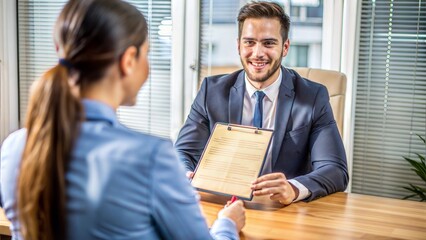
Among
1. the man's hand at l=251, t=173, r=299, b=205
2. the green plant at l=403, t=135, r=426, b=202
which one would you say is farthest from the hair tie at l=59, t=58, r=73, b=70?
the green plant at l=403, t=135, r=426, b=202

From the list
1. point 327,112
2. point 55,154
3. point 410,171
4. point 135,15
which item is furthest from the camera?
point 410,171

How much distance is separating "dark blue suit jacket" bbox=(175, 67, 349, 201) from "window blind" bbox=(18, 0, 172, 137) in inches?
52.7

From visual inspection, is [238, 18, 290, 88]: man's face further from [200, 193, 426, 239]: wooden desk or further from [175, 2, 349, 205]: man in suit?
[200, 193, 426, 239]: wooden desk

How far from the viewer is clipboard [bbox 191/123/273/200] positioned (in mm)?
1733

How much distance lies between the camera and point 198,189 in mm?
1804

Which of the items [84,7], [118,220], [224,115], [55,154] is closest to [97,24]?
[84,7]

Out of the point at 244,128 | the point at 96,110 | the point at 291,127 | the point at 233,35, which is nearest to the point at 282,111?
the point at 291,127

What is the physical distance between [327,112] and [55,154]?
1.41m

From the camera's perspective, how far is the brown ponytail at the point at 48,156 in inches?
36.2

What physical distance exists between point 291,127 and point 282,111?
0.07 meters

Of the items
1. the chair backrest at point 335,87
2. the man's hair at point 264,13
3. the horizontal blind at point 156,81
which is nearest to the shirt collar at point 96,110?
the man's hair at point 264,13

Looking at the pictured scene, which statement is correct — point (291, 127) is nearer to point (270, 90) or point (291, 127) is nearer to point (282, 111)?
point (282, 111)

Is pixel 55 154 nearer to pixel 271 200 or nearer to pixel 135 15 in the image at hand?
pixel 135 15

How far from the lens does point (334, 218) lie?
164cm
